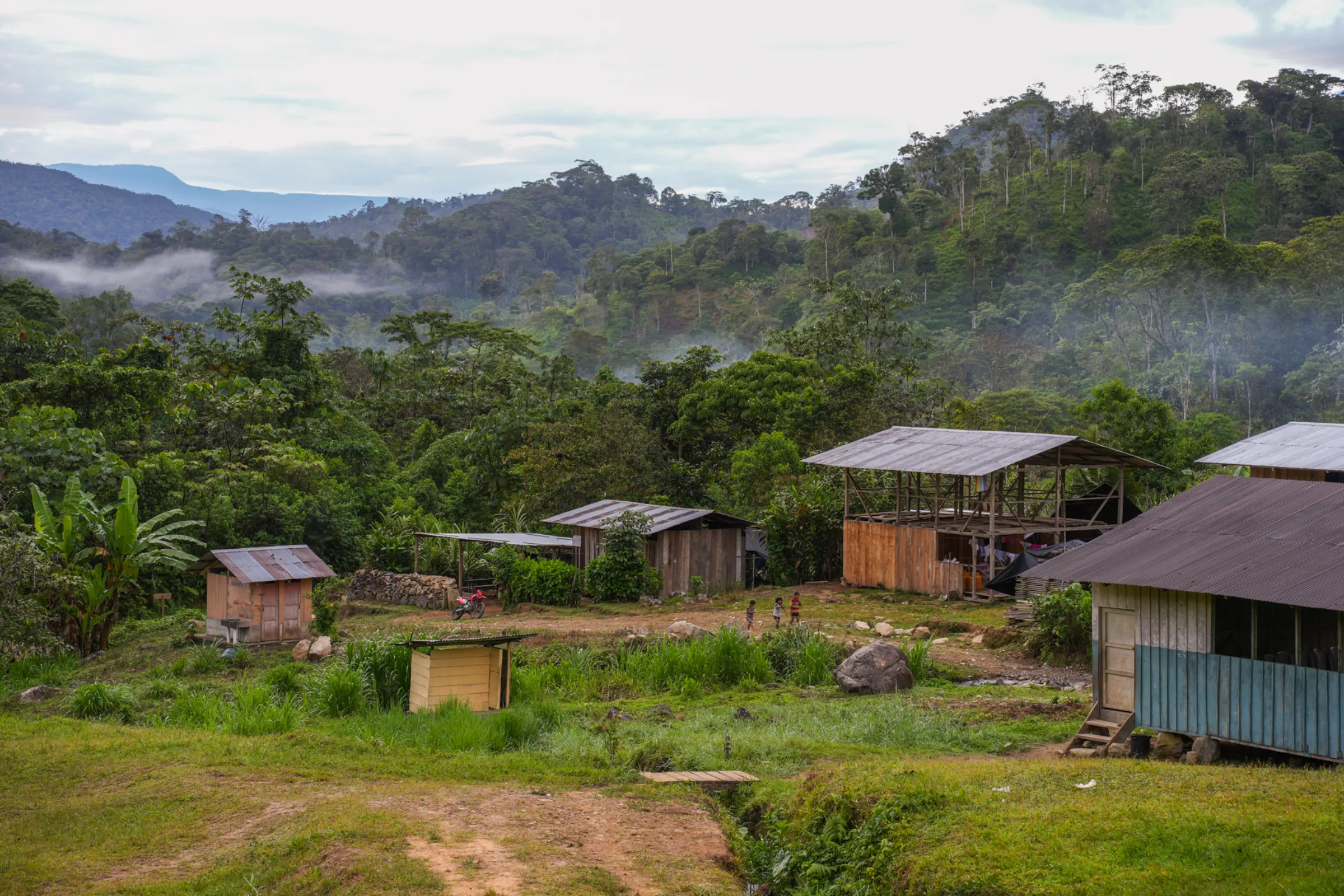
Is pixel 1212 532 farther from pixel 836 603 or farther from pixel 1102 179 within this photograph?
pixel 1102 179

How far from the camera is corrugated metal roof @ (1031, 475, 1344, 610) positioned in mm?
Answer: 10461

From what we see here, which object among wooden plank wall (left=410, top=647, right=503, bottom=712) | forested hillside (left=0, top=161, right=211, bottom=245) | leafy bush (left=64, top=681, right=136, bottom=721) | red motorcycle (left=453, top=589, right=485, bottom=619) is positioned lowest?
red motorcycle (left=453, top=589, right=485, bottom=619)

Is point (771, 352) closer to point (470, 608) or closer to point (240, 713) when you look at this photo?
point (470, 608)

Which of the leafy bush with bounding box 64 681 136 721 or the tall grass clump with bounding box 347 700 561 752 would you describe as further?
the leafy bush with bounding box 64 681 136 721

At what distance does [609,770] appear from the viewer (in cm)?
1137

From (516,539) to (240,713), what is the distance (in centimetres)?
1337

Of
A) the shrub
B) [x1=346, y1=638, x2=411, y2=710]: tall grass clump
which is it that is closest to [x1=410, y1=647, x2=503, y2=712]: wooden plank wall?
[x1=346, y1=638, x2=411, y2=710]: tall grass clump

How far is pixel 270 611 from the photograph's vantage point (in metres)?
19.8

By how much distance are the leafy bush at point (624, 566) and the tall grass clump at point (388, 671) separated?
427 inches

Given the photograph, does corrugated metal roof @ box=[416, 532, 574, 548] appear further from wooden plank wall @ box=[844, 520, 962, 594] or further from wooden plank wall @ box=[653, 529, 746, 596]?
wooden plank wall @ box=[844, 520, 962, 594]

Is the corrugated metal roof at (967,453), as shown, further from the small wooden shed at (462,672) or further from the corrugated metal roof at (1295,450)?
the small wooden shed at (462,672)

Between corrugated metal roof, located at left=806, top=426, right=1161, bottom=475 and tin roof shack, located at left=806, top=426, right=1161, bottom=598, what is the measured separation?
32mm

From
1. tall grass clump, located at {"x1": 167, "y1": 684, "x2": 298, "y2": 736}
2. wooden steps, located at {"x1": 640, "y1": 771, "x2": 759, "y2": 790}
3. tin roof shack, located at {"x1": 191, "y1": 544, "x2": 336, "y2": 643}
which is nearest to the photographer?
wooden steps, located at {"x1": 640, "y1": 771, "x2": 759, "y2": 790}

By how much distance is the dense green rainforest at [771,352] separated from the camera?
29438mm
